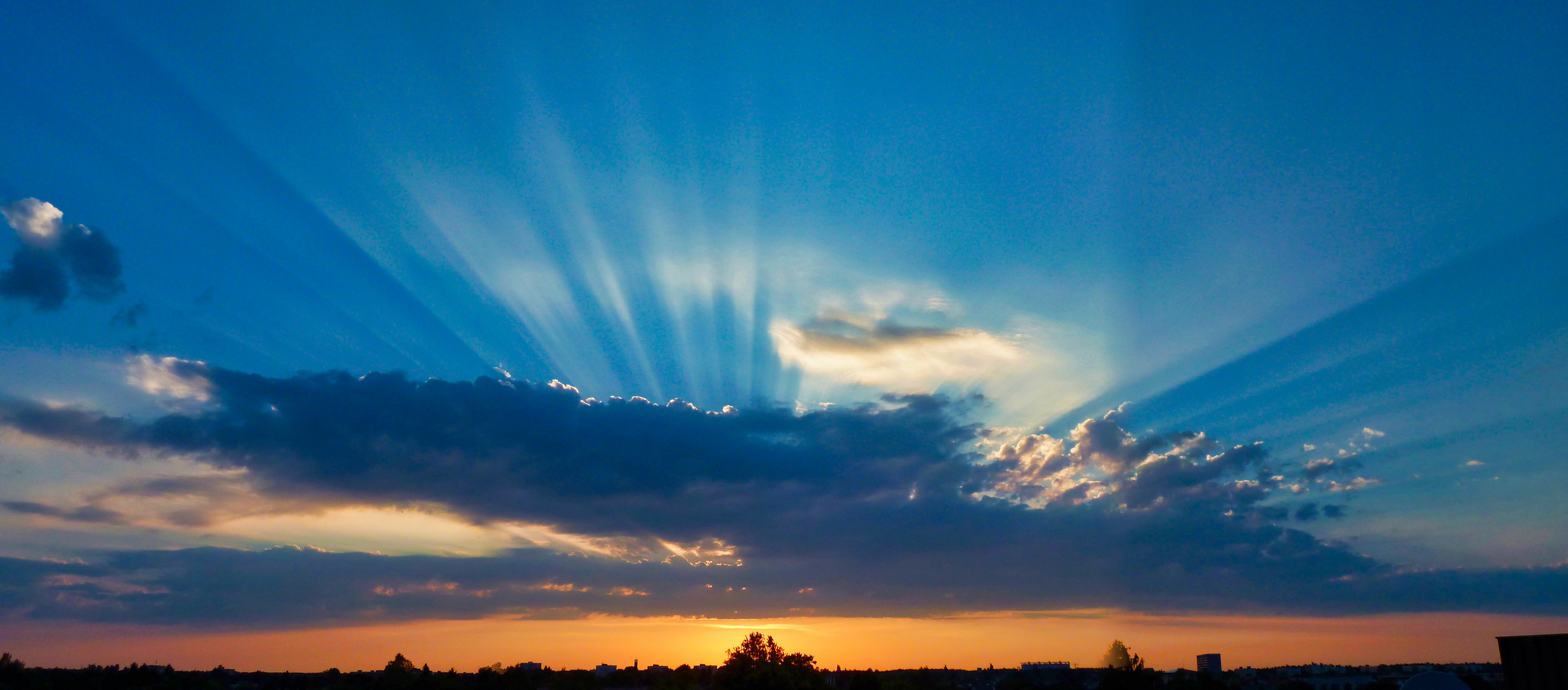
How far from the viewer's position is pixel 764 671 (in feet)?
292

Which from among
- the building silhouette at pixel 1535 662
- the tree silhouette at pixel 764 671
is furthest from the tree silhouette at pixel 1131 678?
the building silhouette at pixel 1535 662

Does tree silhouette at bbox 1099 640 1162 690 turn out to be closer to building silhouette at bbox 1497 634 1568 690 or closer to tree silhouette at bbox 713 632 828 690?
tree silhouette at bbox 713 632 828 690

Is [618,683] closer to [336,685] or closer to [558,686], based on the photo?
[558,686]

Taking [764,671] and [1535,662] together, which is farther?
[764,671]

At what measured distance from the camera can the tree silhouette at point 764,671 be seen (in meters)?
88.2

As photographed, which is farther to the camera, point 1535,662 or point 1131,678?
point 1131,678

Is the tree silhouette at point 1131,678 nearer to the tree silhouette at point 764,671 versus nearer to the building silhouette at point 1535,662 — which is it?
the tree silhouette at point 764,671

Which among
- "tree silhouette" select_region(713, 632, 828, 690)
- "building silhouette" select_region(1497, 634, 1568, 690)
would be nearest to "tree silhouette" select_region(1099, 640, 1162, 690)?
"tree silhouette" select_region(713, 632, 828, 690)

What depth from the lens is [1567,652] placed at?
24656 mm

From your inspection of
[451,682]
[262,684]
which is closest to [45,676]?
[262,684]

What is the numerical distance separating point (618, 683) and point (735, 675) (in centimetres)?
10790

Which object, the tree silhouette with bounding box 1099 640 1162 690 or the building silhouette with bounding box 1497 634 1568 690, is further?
the tree silhouette with bounding box 1099 640 1162 690

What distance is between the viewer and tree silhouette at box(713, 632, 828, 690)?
8819 centimetres

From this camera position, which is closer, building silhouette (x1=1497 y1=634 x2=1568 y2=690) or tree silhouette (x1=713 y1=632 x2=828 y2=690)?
building silhouette (x1=1497 y1=634 x2=1568 y2=690)
